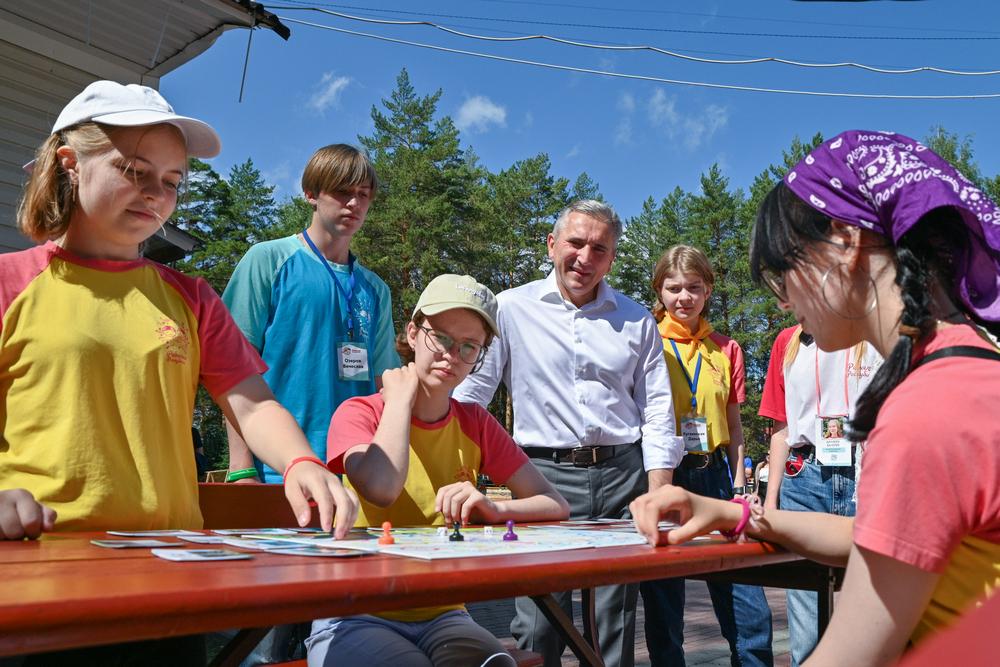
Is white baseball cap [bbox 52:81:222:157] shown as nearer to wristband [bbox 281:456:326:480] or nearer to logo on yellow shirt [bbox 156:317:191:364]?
logo on yellow shirt [bbox 156:317:191:364]

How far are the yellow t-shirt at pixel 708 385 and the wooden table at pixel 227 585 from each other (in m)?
3.05

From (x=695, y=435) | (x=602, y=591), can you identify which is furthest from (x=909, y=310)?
(x=695, y=435)

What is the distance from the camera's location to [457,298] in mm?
2750

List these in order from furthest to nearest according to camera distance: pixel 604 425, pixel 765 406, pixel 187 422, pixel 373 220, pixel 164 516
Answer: pixel 373 220 < pixel 765 406 < pixel 604 425 < pixel 187 422 < pixel 164 516

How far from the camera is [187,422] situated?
6.33 feet

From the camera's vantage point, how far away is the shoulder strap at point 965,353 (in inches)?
48.9

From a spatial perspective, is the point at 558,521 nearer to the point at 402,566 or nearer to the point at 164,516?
the point at 164,516

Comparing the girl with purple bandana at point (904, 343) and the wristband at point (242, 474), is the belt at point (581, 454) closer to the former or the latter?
the wristband at point (242, 474)

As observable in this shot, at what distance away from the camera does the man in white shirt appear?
3.70m

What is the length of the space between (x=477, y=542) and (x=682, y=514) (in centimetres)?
45

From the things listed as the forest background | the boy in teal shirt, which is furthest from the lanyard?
the forest background

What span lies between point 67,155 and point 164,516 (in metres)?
0.81

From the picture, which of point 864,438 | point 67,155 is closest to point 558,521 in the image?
point 864,438

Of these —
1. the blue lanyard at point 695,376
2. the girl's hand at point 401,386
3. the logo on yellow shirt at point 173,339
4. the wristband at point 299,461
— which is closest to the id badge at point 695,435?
the blue lanyard at point 695,376
